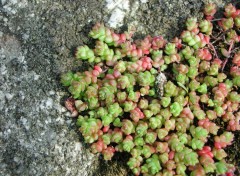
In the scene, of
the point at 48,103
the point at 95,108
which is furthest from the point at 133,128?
the point at 48,103

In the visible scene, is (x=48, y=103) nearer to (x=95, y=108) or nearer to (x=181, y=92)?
(x=95, y=108)

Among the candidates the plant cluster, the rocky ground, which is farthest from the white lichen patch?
the plant cluster

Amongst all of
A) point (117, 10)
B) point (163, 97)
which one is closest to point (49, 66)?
point (117, 10)

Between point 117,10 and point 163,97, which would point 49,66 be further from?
point 163,97

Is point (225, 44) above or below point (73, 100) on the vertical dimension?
above

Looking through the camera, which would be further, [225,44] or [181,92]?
[225,44]

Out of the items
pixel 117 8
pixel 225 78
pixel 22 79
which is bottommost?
pixel 22 79
